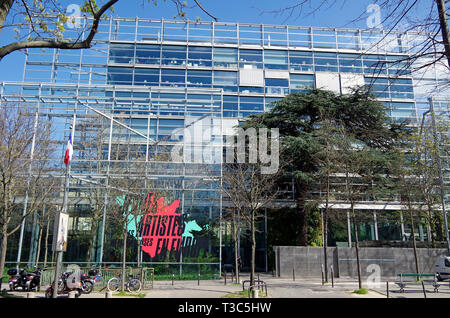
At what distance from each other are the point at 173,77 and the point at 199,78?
299 cm

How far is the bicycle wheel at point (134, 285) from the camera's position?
1505 cm

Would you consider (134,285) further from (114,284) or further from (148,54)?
(148,54)

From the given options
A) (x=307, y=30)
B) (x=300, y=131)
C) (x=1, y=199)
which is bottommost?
(x=1, y=199)

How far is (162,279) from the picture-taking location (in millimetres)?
20719

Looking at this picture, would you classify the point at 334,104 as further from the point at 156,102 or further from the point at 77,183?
the point at 77,183

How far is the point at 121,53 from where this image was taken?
1607 inches

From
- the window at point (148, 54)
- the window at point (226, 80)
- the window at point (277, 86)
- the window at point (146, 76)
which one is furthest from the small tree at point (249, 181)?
the window at point (148, 54)

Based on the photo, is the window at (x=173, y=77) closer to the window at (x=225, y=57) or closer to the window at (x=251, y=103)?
the window at (x=225, y=57)

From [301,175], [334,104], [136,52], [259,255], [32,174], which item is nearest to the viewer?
[32,174]

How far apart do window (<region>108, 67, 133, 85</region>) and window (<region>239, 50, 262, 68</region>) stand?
12870mm

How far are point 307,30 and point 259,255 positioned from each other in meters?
28.5

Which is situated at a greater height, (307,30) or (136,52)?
(307,30)

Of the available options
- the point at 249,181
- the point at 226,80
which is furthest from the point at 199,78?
the point at 249,181

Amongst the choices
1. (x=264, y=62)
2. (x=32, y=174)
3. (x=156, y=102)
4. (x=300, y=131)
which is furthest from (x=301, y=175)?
(x=264, y=62)
